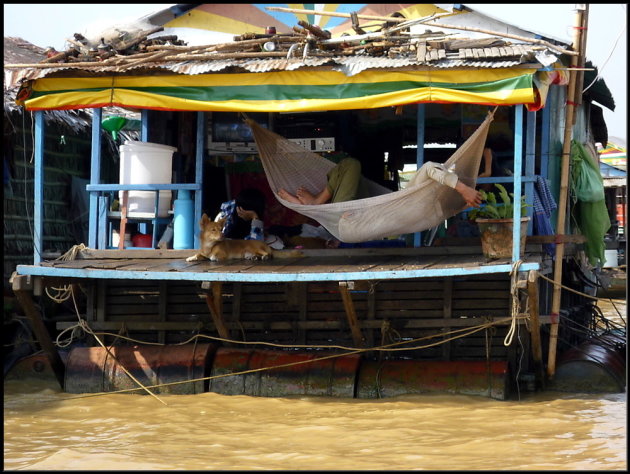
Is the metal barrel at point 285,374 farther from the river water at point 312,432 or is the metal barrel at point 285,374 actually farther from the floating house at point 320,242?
the river water at point 312,432

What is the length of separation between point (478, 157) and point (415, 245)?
4.15ft

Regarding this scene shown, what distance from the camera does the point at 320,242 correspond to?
8852 mm

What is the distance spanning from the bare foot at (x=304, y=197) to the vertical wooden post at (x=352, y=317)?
98 cm

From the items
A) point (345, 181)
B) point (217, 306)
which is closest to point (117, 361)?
point (217, 306)

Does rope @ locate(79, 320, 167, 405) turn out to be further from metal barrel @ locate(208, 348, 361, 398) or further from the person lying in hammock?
the person lying in hammock

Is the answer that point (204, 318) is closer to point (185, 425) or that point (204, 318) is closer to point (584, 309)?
point (185, 425)

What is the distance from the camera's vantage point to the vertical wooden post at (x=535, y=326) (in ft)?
23.4

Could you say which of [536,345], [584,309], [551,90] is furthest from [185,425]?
[584,309]

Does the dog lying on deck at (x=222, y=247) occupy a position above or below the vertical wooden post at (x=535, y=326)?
above

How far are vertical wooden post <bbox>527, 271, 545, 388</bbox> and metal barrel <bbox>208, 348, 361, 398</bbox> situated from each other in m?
1.60

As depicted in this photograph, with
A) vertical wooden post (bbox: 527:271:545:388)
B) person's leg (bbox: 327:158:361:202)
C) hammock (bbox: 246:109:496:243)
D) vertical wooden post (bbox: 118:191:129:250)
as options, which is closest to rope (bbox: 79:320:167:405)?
vertical wooden post (bbox: 118:191:129:250)

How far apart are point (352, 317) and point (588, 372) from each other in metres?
2.24

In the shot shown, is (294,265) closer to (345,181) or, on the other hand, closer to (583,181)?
(345,181)

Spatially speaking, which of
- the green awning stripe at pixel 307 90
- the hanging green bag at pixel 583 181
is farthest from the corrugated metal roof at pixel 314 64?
the hanging green bag at pixel 583 181
